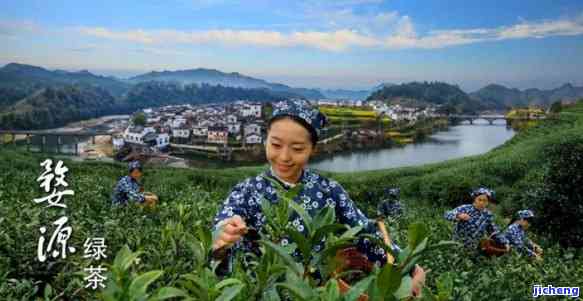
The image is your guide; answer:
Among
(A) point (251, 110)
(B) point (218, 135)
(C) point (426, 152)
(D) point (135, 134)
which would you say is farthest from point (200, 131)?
(C) point (426, 152)

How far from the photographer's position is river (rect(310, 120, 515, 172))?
12664mm

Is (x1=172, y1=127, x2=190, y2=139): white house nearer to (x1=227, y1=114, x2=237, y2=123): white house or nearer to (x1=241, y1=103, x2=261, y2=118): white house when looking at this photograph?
(x1=227, y1=114, x2=237, y2=123): white house

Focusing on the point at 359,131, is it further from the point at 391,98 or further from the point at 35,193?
the point at 35,193

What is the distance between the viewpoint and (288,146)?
4.58 ft

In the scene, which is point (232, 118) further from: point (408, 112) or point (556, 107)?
point (556, 107)

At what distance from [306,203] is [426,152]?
1363 centimetres

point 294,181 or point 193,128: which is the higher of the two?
point 294,181

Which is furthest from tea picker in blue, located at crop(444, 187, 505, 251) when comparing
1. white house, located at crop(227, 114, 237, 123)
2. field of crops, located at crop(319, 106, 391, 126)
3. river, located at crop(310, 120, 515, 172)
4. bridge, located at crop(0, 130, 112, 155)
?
field of crops, located at crop(319, 106, 391, 126)

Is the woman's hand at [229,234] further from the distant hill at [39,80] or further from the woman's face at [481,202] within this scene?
the distant hill at [39,80]

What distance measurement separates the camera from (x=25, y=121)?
9.16 m

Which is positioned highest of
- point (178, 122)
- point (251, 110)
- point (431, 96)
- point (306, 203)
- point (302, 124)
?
point (431, 96)

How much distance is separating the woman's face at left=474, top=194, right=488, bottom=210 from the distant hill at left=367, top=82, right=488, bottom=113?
1679 centimetres

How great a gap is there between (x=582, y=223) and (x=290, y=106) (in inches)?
165

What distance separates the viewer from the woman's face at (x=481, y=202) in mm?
3678
